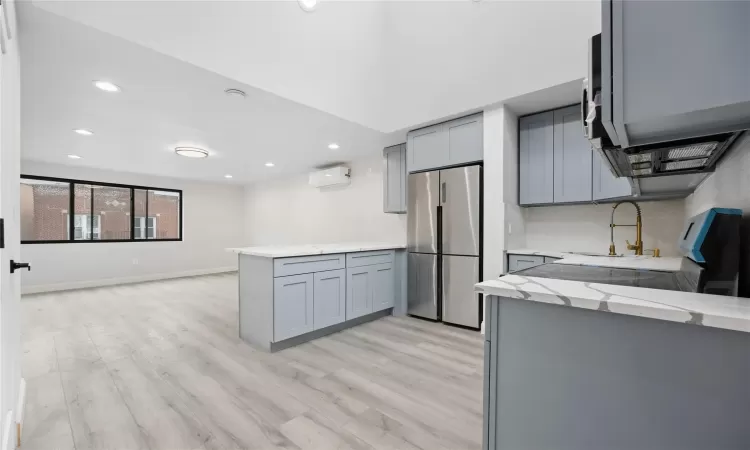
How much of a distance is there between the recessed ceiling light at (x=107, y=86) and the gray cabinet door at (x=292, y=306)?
6.77 feet

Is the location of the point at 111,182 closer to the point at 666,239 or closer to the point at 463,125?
the point at 463,125

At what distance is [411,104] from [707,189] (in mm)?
2590

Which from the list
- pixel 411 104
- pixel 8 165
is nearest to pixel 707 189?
pixel 411 104

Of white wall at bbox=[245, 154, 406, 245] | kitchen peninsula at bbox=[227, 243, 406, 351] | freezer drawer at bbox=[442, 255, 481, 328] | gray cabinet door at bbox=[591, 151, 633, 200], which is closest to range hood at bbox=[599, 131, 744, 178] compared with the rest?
gray cabinet door at bbox=[591, 151, 633, 200]

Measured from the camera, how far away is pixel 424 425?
1778mm

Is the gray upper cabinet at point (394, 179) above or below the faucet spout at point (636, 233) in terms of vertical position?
above

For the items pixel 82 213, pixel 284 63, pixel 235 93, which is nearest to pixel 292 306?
pixel 235 93

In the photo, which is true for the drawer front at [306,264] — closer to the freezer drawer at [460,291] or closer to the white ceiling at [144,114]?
the freezer drawer at [460,291]

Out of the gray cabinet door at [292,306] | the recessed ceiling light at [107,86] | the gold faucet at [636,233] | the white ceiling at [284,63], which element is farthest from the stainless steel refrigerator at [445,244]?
the recessed ceiling light at [107,86]

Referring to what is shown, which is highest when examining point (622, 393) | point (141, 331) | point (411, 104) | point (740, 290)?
point (411, 104)

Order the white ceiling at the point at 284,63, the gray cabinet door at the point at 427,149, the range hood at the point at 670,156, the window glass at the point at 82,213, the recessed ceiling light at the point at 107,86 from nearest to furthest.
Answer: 1. the range hood at the point at 670,156
2. the white ceiling at the point at 284,63
3. the recessed ceiling light at the point at 107,86
4. the gray cabinet door at the point at 427,149
5. the window glass at the point at 82,213

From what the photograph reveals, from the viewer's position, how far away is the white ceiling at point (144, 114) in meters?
2.02

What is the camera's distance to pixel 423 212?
3744mm

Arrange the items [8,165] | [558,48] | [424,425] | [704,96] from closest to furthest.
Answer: [704,96] → [8,165] → [424,425] → [558,48]
